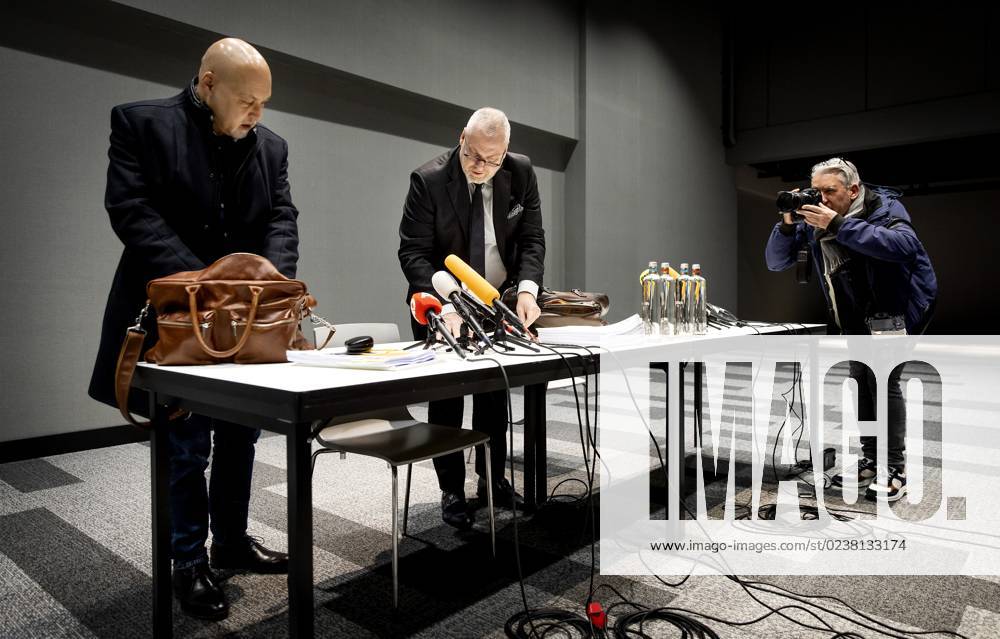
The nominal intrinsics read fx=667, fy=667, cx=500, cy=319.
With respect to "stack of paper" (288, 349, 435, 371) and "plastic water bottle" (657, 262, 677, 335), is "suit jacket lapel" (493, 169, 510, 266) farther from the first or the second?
"stack of paper" (288, 349, 435, 371)

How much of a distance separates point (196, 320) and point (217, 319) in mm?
42

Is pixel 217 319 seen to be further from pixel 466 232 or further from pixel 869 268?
pixel 869 268

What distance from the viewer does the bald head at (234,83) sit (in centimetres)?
150

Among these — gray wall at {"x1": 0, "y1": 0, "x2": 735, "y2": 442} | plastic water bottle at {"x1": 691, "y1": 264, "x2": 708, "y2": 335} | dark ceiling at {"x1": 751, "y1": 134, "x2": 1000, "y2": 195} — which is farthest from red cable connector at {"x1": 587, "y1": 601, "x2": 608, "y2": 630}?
dark ceiling at {"x1": 751, "y1": 134, "x2": 1000, "y2": 195}

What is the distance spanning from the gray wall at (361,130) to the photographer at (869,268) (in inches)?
113

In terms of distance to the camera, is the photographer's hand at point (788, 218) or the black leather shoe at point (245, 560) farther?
the photographer's hand at point (788, 218)

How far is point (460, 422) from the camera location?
2.33 meters

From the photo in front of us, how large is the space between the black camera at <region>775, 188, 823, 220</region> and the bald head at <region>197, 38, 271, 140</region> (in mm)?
1968

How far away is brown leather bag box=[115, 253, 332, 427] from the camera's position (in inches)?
52.4

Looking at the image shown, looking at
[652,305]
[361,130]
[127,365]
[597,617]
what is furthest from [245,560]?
[361,130]

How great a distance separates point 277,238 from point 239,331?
1.58 ft

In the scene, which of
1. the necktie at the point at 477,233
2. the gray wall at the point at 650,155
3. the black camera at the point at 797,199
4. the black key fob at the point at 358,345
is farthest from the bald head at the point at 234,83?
the gray wall at the point at 650,155

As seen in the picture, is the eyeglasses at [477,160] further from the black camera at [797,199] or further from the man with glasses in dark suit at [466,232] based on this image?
the black camera at [797,199]

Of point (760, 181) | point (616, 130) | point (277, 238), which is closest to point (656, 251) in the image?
point (616, 130)
